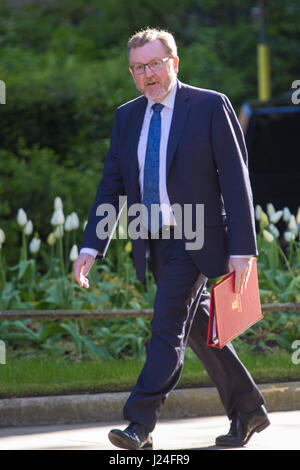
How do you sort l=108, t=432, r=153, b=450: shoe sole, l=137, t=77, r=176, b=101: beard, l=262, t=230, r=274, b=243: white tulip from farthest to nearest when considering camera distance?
1. l=262, t=230, r=274, b=243: white tulip
2. l=137, t=77, r=176, b=101: beard
3. l=108, t=432, r=153, b=450: shoe sole

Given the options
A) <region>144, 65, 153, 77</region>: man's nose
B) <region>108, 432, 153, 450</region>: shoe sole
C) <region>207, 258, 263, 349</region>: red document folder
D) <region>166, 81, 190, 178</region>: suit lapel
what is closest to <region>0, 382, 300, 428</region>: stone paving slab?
<region>207, 258, 263, 349</region>: red document folder

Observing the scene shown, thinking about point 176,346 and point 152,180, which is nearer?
point 176,346

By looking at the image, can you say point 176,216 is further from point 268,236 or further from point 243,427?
point 268,236

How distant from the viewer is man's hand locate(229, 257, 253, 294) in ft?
14.9

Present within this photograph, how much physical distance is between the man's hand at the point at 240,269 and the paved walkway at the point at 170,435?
79cm

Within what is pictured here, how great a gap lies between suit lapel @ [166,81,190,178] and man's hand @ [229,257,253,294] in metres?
0.50

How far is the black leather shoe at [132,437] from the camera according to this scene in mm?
4387

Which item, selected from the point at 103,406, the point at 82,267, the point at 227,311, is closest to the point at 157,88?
the point at 82,267

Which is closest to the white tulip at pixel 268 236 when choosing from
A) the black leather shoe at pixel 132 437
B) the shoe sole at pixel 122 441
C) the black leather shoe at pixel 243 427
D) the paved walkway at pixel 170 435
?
the paved walkway at pixel 170 435

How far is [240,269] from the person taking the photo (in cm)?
455

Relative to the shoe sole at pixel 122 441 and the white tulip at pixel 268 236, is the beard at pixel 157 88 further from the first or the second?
the white tulip at pixel 268 236

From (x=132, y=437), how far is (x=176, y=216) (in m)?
0.98

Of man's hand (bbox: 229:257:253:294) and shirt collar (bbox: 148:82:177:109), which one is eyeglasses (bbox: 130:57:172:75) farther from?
man's hand (bbox: 229:257:253:294)

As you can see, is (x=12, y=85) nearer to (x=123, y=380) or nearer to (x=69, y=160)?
(x=69, y=160)
